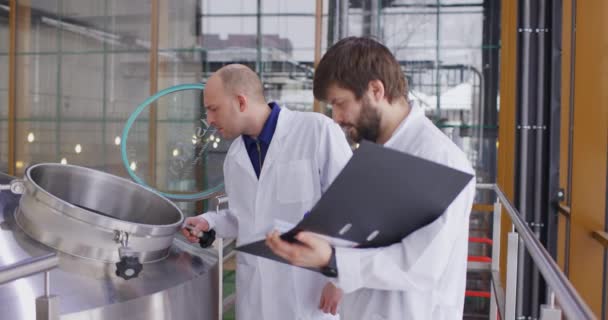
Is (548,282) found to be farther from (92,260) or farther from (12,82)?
(12,82)

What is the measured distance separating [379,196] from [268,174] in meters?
1.02

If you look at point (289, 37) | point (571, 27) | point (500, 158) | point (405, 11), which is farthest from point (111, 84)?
point (571, 27)

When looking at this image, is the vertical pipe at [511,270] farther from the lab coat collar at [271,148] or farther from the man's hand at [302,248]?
the man's hand at [302,248]

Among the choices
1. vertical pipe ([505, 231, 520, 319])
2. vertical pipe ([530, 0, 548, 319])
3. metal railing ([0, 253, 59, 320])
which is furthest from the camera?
vertical pipe ([530, 0, 548, 319])

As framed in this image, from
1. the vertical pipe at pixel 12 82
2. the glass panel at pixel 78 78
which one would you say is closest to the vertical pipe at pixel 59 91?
the glass panel at pixel 78 78

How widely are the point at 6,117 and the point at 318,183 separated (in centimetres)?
520

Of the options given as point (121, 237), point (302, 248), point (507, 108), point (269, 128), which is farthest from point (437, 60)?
point (302, 248)

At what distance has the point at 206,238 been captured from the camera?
222cm

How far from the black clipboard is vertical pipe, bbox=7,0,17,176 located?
584 cm

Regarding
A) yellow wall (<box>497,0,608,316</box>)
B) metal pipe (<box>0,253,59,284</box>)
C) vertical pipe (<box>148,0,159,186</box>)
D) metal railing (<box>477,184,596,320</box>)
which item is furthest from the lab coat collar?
vertical pipe (<box>148,0,159,186</box>)

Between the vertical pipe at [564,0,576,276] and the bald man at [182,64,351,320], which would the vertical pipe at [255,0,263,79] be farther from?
the bald man at [182,64,351,320]

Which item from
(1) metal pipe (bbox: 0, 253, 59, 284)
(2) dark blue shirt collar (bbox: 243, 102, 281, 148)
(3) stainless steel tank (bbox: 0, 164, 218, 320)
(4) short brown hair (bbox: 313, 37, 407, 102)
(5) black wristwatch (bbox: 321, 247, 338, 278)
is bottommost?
(3) stainless steel tank (bbox: 0, 164, 218, 320)

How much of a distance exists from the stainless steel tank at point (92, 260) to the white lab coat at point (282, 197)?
15 centimetres

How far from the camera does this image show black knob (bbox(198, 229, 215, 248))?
2211 mm
